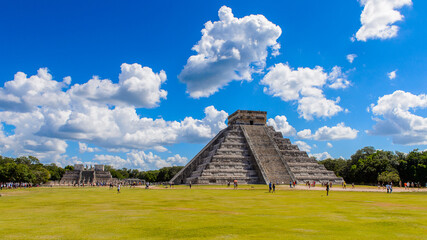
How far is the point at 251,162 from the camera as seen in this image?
49562mm

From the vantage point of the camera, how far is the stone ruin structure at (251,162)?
46.1 meters

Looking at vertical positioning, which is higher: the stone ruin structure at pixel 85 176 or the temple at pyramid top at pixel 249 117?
the temple at pyramid top at pixel 249 117

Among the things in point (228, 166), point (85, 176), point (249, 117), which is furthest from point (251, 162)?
point (85, 176)

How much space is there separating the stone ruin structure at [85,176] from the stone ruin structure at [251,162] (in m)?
44.3

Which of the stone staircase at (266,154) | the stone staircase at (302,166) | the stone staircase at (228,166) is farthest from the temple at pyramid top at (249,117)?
the stone staircase at (228,166)

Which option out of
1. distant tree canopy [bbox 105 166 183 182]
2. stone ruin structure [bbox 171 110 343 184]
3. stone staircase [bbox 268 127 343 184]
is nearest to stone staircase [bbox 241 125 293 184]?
stone ruin structure [bbox 171 110 343 184]

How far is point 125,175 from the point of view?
155250mm

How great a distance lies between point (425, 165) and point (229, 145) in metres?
31.9

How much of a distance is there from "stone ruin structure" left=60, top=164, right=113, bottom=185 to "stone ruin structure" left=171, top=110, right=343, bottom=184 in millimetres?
44251

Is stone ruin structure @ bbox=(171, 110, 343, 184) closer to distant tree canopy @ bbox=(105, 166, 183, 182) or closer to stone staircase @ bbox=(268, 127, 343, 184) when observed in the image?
stone staircase @ bbox=(268, 127, 343, 184)

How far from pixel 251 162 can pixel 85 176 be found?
5905 centimetres

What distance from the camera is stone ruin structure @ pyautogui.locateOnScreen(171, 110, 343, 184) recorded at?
4606 cm

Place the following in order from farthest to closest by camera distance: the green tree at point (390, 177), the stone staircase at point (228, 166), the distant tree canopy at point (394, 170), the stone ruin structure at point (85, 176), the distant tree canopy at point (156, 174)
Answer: the distant tree canopy at point (156, 174)
the stone ruin structure at point (85, 176)
the distant tree canopy at point (394, 170)
the green tree at point (390, 177)
the stone staircase at point (228, 166)

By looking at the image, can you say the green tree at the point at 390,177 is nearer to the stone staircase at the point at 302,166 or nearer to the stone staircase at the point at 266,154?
the stone staircase at the point at 302,166
